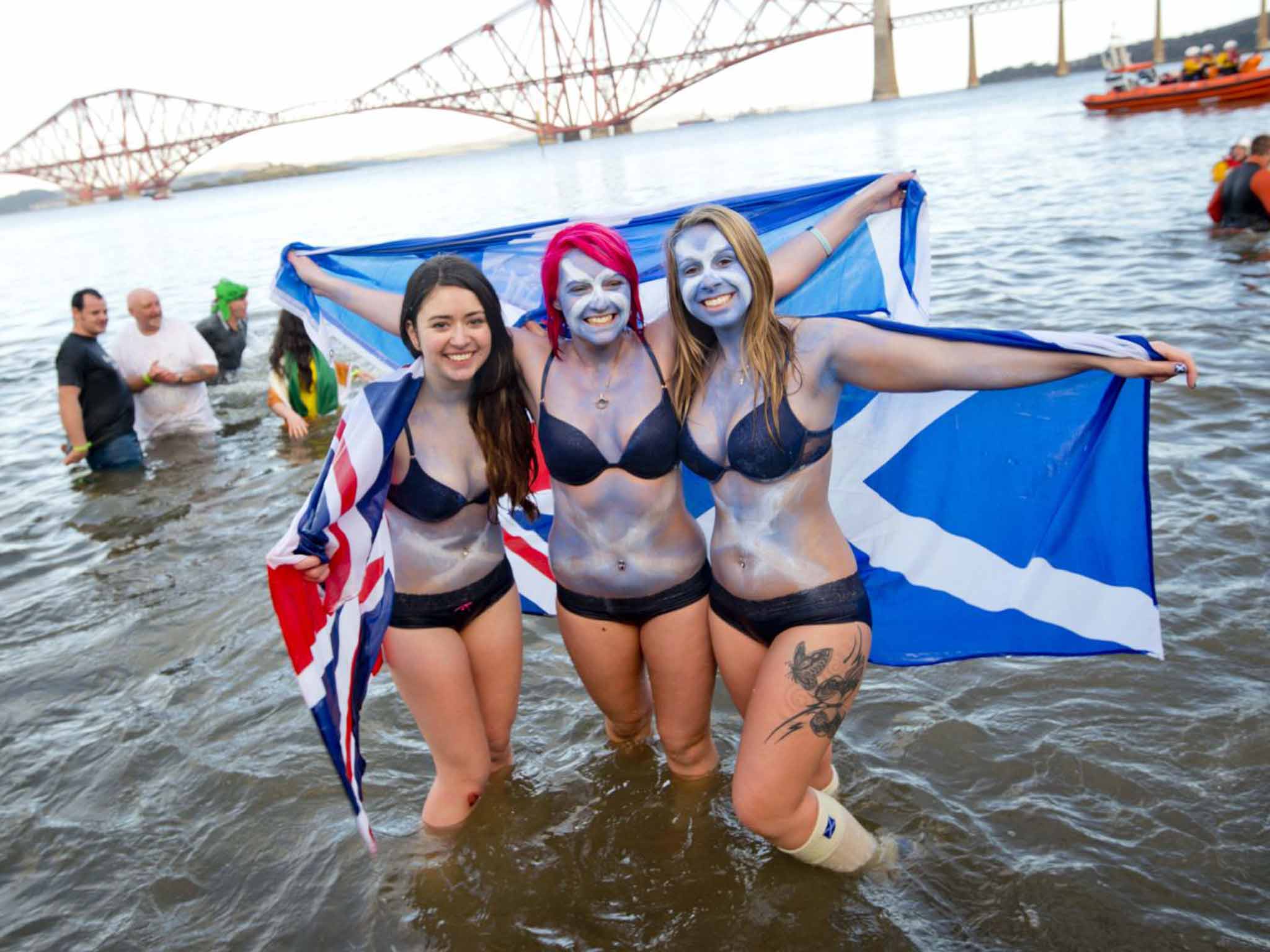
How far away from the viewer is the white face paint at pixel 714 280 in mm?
3248

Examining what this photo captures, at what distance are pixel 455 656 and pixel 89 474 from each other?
8.05 meters

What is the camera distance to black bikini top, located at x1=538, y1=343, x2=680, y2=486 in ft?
11.2

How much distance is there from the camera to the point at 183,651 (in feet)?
20.7

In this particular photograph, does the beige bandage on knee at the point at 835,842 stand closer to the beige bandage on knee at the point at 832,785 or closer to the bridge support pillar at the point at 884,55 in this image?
the beige bandage on knee at the point at 832,785

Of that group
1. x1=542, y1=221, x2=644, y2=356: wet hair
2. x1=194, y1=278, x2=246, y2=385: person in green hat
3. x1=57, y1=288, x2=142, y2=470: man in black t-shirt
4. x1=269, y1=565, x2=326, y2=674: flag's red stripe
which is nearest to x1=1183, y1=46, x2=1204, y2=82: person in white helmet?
x1=194, y1=278, x2=246, y2=385: person in green hat

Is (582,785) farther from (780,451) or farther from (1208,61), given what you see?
(1208,61)

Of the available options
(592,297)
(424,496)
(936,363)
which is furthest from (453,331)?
(936,363)

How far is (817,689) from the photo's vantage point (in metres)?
3.29

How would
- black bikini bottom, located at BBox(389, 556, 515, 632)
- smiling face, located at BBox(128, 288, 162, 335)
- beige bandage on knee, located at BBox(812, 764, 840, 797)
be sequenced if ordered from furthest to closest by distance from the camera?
smiling face, located at BBox(128, 288, 162, 335), beige bandage on knee, located at BBox(812, 764, 840, 797), black bikini bottom, located at BBox(389, 556, 515, 632)

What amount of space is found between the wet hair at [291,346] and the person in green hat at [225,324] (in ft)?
4.37

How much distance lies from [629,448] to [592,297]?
538mm

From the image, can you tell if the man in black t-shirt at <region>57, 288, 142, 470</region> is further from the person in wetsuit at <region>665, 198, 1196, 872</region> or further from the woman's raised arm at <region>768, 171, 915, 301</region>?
the person in wetsuit at <region>665, 198, 1196, 872</region>

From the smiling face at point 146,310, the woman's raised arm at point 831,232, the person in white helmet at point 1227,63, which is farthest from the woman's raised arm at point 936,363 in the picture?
the person in white helmet at point 1227,63

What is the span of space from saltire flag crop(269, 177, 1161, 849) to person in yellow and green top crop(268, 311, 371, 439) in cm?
444
